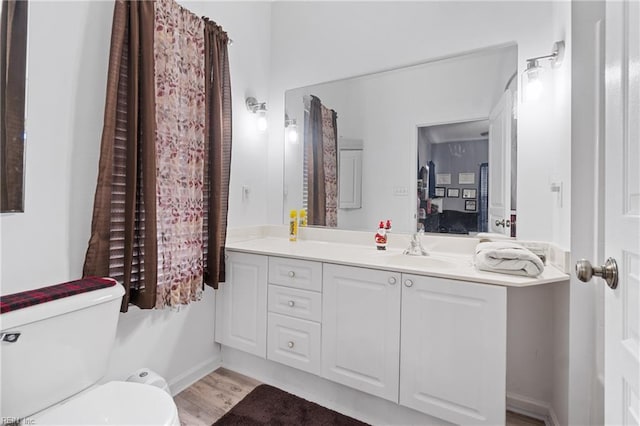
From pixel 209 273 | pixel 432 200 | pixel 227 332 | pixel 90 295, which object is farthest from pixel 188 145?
pixel 432 200

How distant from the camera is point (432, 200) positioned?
189 cm

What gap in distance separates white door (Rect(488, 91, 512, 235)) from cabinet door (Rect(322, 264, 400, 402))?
751 millimetres

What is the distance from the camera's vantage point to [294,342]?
5.59 ft

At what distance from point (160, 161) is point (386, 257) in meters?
1.29

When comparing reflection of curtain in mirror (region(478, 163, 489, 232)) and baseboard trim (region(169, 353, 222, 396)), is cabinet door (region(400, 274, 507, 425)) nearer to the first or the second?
reflection of curtain in mirror (region(478, 163, 489, 232))

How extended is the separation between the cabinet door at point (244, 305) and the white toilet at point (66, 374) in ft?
2.55

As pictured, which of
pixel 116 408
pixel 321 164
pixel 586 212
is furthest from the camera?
pixel 321 164

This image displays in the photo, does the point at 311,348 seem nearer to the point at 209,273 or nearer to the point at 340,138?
the point at 209,273

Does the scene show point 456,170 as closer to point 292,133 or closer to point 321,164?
point 321,164

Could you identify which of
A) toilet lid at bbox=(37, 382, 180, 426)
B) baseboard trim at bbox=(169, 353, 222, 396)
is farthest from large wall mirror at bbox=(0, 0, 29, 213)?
baseboard trim at bbox=(169, 353, 222, 396)

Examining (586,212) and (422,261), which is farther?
(422,261)

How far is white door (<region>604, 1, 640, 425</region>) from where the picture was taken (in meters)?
0.60

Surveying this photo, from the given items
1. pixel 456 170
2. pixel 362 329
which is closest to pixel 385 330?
pixel 362 329

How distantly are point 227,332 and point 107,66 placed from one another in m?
1.58
